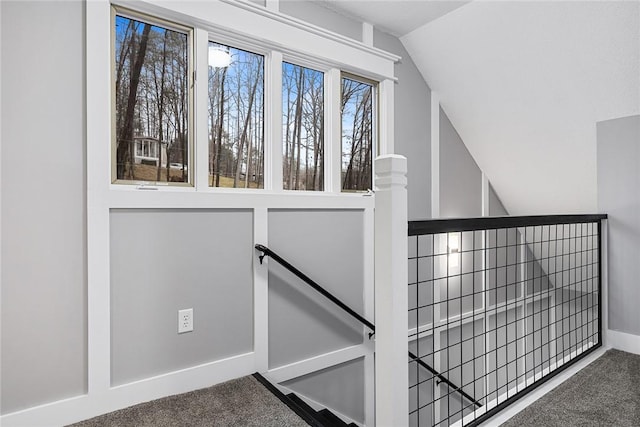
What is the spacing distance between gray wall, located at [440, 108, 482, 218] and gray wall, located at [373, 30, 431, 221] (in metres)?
0.20

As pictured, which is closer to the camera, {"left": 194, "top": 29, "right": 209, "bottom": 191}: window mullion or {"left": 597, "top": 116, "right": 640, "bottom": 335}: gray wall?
{"left": 194, "top": 29, "right": 209, "bottom": 191}: window mullion

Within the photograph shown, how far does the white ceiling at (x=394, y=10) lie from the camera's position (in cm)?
260

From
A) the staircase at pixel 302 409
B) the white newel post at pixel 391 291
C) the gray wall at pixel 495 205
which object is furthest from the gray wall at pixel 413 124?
the white newel post at pixel 391 291

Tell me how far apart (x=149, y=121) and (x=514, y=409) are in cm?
235

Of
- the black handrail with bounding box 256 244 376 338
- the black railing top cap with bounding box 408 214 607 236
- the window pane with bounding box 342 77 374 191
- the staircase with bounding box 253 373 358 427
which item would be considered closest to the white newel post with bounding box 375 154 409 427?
the black railing top cap with bounding box 408 214 607 236

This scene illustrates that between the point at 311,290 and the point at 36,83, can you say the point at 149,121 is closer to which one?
the point at 36,83

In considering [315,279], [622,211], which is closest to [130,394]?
[315,279]

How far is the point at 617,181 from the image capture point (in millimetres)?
2549

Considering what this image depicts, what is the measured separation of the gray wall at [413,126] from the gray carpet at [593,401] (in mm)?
1563

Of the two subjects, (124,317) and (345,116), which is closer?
(124,317)

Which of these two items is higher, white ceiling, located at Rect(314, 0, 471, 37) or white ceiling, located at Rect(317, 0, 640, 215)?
white ceiling, located at Rect(314, 0, 471, 37)

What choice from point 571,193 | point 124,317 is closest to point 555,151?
point 571,193

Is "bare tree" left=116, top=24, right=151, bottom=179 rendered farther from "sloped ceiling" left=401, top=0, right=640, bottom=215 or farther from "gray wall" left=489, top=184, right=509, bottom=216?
"gray wall" left=489, top=184, right=509, bottom=216

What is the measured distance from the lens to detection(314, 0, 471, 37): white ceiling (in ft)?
8.52
